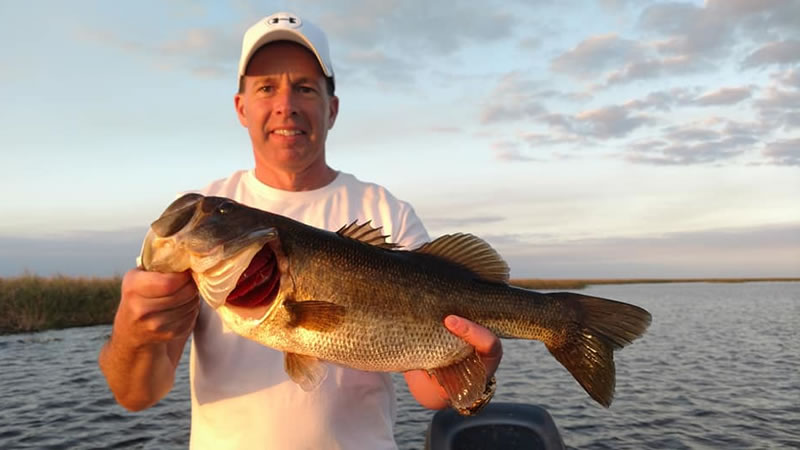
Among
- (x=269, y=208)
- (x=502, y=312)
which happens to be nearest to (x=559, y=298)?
(x=502, y=312)

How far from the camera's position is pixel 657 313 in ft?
137

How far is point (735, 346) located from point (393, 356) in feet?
89.6

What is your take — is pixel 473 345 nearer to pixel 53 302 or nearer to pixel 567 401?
pixel 567 401

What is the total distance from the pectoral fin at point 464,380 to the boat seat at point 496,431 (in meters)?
3.37

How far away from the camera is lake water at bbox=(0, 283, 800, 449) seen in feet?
41.8

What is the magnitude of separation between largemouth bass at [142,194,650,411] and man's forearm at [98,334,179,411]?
0.62 m

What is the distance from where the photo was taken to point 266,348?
376 centimetres

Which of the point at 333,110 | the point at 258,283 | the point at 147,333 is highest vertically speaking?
the point at 333,110

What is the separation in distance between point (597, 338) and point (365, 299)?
1.55 meters

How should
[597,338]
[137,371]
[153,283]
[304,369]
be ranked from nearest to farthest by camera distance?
[153,283] → [304,369] → [137,371] → [597,338]

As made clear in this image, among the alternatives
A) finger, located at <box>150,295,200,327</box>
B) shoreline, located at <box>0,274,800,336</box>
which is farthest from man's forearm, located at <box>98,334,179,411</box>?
shoreline, located at <box>0,274,800,336</box>

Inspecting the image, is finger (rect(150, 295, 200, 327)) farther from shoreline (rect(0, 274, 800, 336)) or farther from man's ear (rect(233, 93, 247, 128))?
shoreline (rect(0, 274, 800, 336))

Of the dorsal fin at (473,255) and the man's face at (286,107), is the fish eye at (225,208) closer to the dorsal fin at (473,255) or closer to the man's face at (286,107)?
the man's face at (286,107)

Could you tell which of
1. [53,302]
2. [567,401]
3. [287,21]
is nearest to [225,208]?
[287,21]
